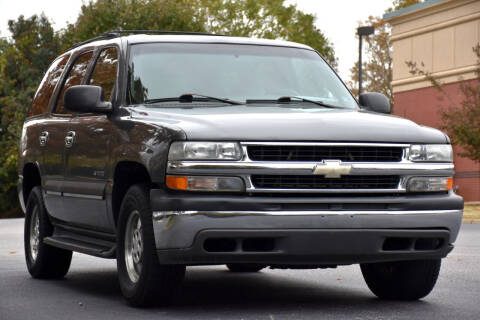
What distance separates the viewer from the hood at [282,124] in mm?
6879

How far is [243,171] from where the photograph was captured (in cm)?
678

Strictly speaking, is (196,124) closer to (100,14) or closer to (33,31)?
(100,14)

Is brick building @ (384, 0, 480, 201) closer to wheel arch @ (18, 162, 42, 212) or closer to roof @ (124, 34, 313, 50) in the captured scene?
wheel arch @ (18, 162, 42, 212)

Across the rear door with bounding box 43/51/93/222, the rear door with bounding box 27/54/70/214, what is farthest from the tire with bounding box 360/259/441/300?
the rear door with bounding box 27/54/70/214

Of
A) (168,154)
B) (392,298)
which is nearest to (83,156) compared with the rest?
(168,154)

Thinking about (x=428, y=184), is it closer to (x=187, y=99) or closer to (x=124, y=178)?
(x=187, y=99)

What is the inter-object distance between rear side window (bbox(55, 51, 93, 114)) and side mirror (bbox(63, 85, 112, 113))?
136cm

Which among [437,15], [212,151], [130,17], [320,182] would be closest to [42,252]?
[212,151]

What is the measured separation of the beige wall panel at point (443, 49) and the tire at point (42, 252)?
83.5 ft

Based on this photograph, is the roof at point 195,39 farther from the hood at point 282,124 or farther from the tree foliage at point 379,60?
the tree foliage at point 379,60

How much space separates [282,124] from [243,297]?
186 cm

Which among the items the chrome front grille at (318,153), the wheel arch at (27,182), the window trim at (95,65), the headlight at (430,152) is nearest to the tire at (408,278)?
the headlight at (430,152)

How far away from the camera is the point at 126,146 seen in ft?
24.8

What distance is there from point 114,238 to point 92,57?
73.7 inches
